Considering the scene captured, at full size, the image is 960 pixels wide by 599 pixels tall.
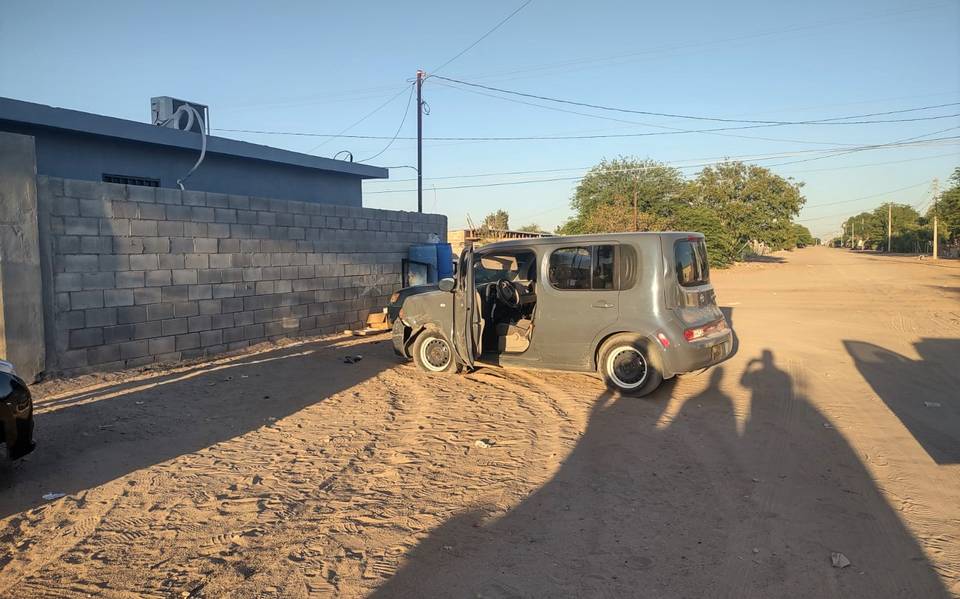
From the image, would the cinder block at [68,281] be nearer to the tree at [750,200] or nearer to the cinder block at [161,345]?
the cinder block at [161,345]

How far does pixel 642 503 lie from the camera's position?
4.56m

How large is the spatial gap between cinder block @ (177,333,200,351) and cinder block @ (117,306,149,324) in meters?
0.69

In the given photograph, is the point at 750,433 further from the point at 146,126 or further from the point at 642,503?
the point at 146,126

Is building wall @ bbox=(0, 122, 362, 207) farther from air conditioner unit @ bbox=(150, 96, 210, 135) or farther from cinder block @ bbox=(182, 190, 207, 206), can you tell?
cinder block @ bbox=(182, 190, 207, 206)

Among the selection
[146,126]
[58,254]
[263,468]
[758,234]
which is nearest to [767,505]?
[263,468]

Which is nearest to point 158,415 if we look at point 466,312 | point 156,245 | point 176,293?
point 176,293

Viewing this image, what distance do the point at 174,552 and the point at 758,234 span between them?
5288cm

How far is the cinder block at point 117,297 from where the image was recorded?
861 cm

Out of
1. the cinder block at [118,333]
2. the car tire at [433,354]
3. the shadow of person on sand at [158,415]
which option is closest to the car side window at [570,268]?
the car tire at [433,354]

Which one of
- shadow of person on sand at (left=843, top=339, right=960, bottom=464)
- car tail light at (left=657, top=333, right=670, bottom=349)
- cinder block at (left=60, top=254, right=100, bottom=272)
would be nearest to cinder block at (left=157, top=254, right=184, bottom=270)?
cinder block at (left=60, top=254, right=100, bottom=272)

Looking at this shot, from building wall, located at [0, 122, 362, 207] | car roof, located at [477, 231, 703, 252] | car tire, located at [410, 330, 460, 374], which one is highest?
building wall, located at [0, 122, 362, 207]

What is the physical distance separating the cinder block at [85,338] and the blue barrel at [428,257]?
7.48 m

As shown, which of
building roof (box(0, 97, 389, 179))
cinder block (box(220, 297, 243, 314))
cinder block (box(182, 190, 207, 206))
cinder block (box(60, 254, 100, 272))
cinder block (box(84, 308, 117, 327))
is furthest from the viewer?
building roof (box(0, 97, 389, 179))

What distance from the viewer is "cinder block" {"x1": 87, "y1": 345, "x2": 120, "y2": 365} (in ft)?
27.7
